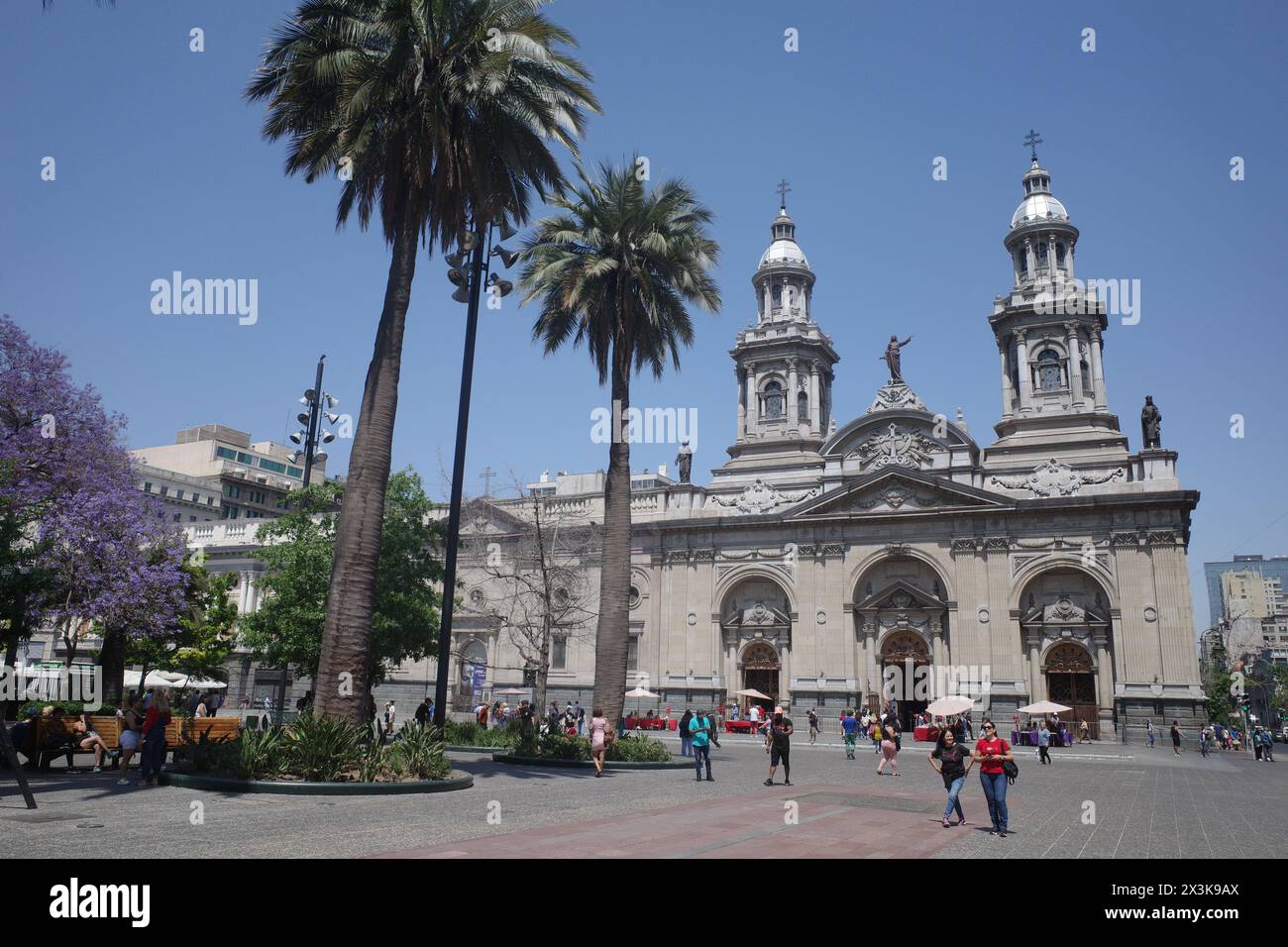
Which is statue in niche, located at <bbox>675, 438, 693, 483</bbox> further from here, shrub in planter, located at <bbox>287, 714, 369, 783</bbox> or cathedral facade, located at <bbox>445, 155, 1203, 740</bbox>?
shrub in planter, located at <bbox>287, 714, 369, 783</bbox>

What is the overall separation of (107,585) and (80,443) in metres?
→ 5.14

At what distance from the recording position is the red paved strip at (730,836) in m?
10.6

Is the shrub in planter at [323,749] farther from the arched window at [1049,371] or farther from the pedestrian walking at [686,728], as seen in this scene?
the arched window at [1049,371]

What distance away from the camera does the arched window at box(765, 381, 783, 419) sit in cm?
6241

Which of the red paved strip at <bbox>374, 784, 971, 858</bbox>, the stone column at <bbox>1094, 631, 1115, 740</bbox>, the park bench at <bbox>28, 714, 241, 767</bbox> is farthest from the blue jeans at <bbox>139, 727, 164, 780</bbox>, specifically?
the stone column at <bbox>1094, 631, 1115, 740</bbox>

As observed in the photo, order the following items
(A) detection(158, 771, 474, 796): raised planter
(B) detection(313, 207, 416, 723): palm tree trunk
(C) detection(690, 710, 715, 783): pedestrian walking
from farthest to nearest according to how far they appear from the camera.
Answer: (C) detection(690, 710, 715, 783): pedestrian walking
(B) detection(313, 207, 416, 723): palm tree trunk
(A) detection(158, 771, 474, 796): raised planter

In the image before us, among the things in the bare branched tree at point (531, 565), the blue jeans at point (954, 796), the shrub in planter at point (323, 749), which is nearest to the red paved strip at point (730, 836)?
the blue jeans at point (954, 796)

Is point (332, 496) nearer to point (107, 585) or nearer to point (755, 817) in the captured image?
point (107, 585)

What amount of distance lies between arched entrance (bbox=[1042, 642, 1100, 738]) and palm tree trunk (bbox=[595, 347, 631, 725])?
3173 centimetres

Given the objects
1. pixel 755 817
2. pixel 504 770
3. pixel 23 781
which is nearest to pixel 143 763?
pixel 23 781

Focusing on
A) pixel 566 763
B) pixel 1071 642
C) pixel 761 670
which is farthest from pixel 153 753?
pixel 1071 642

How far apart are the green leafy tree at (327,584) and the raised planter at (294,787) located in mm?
18468

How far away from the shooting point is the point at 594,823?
43.2 ft

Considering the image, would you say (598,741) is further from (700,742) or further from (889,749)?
(889,749)
